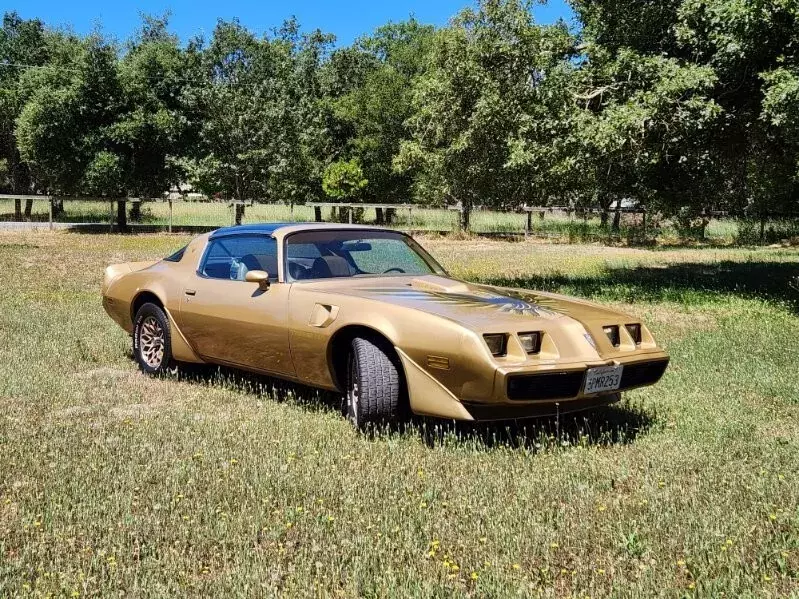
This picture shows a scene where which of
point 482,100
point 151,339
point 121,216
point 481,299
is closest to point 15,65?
point 121,216

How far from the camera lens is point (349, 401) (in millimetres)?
5340

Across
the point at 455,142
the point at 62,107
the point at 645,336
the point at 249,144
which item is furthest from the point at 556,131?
the point at 249,144

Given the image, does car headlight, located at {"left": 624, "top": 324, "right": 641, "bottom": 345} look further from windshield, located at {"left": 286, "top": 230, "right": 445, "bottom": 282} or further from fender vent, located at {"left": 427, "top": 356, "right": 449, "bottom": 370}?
windshield, located at {"left": 286, "top": 230, "right": 445, "bottom": 282}

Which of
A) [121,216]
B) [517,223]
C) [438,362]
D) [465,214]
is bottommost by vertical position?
[438,362]

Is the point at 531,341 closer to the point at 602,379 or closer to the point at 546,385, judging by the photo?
the point at 546,385

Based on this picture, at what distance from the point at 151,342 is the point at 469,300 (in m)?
3.22

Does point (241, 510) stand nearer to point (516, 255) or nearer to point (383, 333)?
point (383, 333)

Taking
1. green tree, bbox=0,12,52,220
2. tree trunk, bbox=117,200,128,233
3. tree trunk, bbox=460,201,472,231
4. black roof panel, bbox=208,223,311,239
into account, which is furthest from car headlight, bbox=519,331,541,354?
green tree, bbox=0,12,52,220

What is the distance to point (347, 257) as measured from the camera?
20.1 ft

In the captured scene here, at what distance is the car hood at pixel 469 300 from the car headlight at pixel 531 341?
0.10 m

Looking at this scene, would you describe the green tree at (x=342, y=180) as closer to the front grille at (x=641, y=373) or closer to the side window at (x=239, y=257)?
the side window at (x=239, y=257)

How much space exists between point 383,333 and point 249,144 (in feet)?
115

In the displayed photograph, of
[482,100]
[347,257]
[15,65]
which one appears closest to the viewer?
[347,257]

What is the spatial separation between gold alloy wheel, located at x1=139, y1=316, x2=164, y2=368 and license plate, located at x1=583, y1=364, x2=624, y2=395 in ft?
12.5
